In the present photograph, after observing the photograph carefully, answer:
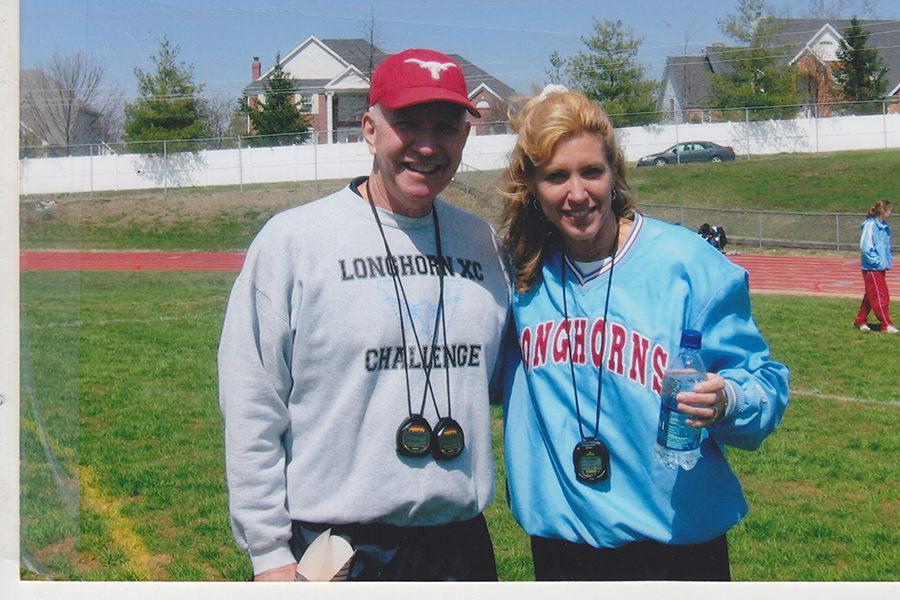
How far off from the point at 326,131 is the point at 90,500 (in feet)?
5.59

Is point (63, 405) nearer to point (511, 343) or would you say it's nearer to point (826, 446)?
point (511, 343)

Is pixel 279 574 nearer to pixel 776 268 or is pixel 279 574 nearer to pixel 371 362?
pixel 371 362

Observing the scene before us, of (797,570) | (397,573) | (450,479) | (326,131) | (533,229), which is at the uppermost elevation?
(326,131)

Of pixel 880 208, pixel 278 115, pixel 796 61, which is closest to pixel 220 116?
pixel 278 115

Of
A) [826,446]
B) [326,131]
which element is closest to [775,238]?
[826,446]

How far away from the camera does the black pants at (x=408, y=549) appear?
1.75 m

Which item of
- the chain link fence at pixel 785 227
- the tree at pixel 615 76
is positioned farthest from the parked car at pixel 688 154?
the tree at pixel 615 76

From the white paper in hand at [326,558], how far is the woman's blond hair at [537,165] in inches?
22.1

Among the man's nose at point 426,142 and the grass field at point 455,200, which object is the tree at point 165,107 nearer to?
the grass field at point 455,200

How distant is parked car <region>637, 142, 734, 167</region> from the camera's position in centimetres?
803

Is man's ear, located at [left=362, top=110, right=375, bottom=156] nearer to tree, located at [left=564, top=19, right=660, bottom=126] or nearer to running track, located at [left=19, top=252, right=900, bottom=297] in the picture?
tree, located at [left=564, top=19, right=660, bottom=126]

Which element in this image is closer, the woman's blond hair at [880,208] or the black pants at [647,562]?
the black pants at [647,562]

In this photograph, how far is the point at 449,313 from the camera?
5.79 ft

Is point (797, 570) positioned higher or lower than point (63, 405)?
lower
